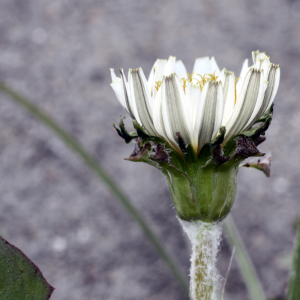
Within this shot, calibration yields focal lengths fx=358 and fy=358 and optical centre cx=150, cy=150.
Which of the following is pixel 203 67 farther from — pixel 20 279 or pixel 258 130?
pixel 20 279

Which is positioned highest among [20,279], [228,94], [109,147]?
[109,147]

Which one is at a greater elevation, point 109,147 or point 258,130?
point 109,147

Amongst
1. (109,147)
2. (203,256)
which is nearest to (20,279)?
(203,256)

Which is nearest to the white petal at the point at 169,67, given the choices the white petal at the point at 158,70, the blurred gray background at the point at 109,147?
the white petal at the point at 158,70

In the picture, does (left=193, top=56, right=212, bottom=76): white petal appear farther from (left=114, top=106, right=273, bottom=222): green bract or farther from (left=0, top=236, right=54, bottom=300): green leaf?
(left=0, top=236, right=54, bottom=300): green leaf

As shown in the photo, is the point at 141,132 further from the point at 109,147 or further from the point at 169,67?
the point at 109,147

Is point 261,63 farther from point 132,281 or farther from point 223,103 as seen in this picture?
point 132,281

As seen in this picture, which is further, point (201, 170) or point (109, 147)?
point (109, 147)
